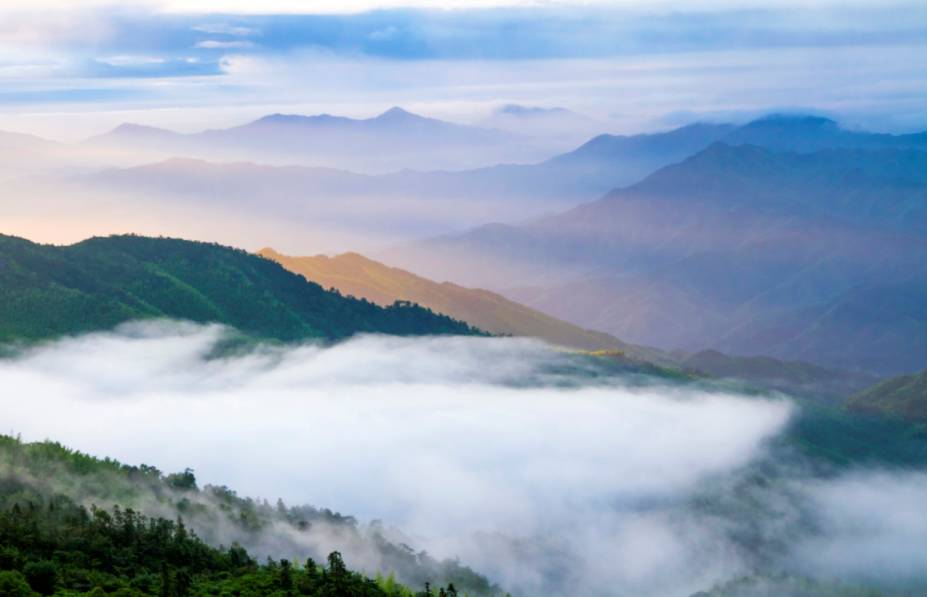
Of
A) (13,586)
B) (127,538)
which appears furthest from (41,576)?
(127,538)

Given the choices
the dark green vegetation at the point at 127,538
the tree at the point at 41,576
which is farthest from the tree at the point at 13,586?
the tree at the point at 41,576

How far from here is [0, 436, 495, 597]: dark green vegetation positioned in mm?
69188

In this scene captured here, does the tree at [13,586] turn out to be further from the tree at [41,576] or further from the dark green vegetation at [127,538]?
the tree at [41,576]

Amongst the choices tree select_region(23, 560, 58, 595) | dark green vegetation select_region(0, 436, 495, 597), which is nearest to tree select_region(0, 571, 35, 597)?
dark green vegetation select_region(0, 436, 495, 597)

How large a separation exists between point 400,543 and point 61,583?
353ft

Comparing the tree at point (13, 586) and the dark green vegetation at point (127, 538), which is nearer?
the tree at point (13, 586)

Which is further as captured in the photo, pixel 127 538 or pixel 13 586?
pixel 127 538

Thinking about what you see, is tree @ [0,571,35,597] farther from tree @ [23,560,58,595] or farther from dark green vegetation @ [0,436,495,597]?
tree @ [23,560,58,595]

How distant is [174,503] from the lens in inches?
4813

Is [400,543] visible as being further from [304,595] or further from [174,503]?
[304,595]

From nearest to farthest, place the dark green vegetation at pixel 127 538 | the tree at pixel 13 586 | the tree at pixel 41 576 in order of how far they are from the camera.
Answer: the tree at pixel 13 586 → the tree at pixel 41 576 → the dark green vegetation at pixel 127 538

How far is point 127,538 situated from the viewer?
280 feet

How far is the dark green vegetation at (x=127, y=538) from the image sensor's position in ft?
227

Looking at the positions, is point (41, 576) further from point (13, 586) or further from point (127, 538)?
point (127, 538)
